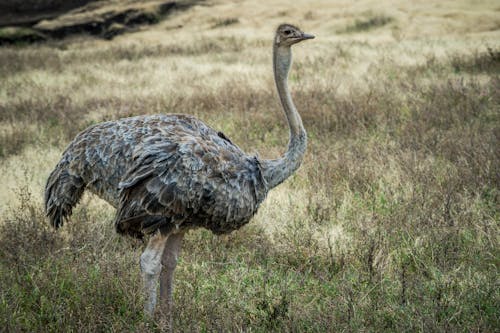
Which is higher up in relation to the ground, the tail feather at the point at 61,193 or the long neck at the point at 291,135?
the long neck at the point at 291,135

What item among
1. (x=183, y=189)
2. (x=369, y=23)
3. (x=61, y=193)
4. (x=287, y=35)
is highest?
(x=287, y=35)

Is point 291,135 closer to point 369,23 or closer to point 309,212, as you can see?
point 309,212

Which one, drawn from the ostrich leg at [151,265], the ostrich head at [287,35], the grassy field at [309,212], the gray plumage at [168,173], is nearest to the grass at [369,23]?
the grassy field at [309,212]

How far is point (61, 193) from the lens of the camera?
382 cm

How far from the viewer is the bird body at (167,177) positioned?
3.31 m

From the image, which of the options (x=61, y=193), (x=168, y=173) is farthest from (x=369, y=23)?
(x=168, y=173)

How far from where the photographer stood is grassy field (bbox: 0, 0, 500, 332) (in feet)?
11.7

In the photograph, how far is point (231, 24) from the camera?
20406 mm

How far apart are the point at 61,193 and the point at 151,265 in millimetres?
826

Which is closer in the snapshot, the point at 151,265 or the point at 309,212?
the point at 151,265

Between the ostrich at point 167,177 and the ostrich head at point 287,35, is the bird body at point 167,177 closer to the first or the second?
the ostrich at point 167,177

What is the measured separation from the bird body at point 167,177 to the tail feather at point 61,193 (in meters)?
0.01

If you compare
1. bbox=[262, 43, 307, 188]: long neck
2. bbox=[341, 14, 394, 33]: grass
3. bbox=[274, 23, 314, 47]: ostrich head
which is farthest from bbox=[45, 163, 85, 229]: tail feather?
bbox=[341, 14, 394, 33]: grass

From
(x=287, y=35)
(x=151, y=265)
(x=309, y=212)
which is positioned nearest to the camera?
(x=151, y=265)
